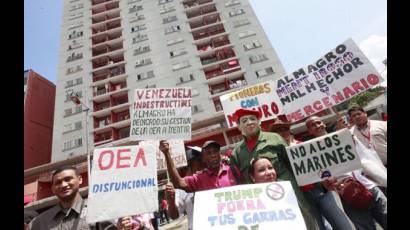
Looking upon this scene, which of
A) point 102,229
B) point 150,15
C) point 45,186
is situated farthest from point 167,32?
point 102,229

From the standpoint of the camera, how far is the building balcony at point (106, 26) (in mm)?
42719

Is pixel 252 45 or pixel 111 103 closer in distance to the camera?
pixel 252 45

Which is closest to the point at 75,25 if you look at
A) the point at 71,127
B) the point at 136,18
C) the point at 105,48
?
the point at 105,48

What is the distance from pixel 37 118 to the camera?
35.7 metres

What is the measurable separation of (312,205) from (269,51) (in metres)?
31.8

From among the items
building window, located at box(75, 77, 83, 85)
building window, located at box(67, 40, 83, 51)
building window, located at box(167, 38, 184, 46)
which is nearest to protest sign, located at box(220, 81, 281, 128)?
building window, located at box(167, 38, 184, 46)

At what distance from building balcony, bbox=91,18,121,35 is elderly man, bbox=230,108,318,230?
1701 inches

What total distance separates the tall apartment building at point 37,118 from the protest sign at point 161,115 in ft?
101

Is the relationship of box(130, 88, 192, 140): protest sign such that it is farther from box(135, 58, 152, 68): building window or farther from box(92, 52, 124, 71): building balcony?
box(92, 52, 124, 71): building balcony

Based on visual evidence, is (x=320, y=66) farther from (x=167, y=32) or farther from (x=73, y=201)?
(x=167, y=32)

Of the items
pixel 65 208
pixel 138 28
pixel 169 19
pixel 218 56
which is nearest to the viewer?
pixel 65 208

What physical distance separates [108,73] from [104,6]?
13.7 m

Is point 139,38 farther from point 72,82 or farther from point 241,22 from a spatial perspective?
point 241,22
